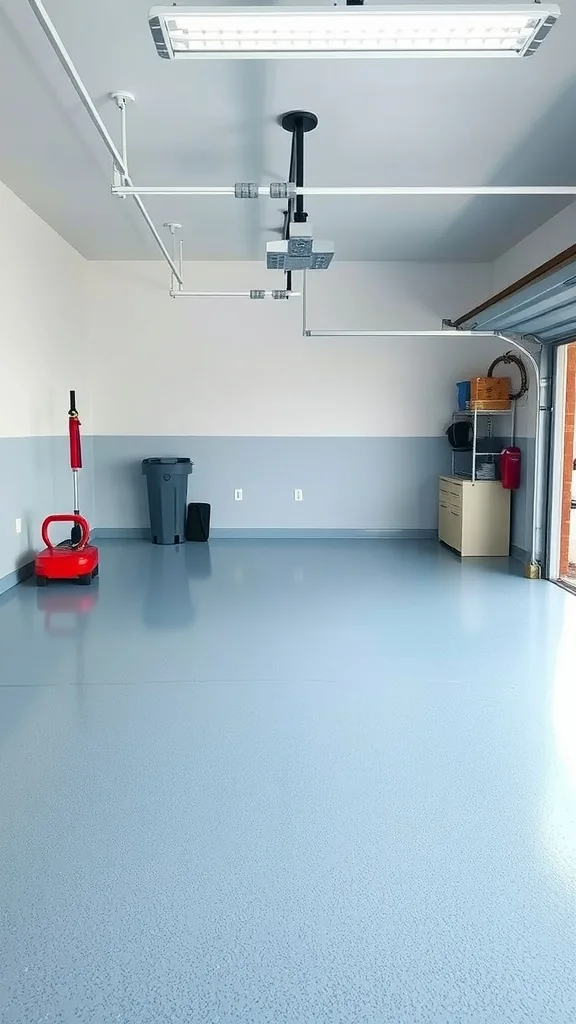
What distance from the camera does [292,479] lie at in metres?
7.77

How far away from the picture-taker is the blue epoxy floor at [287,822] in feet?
5.22

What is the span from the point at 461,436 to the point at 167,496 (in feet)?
10.7

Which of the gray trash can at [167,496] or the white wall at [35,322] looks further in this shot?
the gray trash can at [167,496]

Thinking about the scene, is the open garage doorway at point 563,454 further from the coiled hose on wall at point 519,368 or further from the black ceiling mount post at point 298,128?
the black ceiling mount post at point 298,128

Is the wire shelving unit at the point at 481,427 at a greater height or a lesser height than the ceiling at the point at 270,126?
lesser

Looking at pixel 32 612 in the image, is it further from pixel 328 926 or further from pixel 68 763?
pixel 328 926

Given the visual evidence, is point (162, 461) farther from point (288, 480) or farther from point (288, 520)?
point (288, 520)

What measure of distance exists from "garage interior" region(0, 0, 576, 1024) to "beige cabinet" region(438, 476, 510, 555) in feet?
0.14

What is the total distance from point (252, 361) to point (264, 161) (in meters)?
3.12

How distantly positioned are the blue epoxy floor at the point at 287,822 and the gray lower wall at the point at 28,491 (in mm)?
1210

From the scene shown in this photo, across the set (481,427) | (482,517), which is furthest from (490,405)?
(482,517)

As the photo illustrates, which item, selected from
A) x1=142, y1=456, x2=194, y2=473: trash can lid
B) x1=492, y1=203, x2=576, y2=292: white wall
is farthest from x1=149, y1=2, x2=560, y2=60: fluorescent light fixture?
x1=142, y1=456, x2=194, y2=473: trash can lid

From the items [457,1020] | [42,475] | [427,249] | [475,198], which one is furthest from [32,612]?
[427,249]

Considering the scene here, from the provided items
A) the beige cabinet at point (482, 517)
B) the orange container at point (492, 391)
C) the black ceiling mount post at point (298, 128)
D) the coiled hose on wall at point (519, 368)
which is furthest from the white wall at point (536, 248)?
the black ceiling mount post at point (298, 128)
